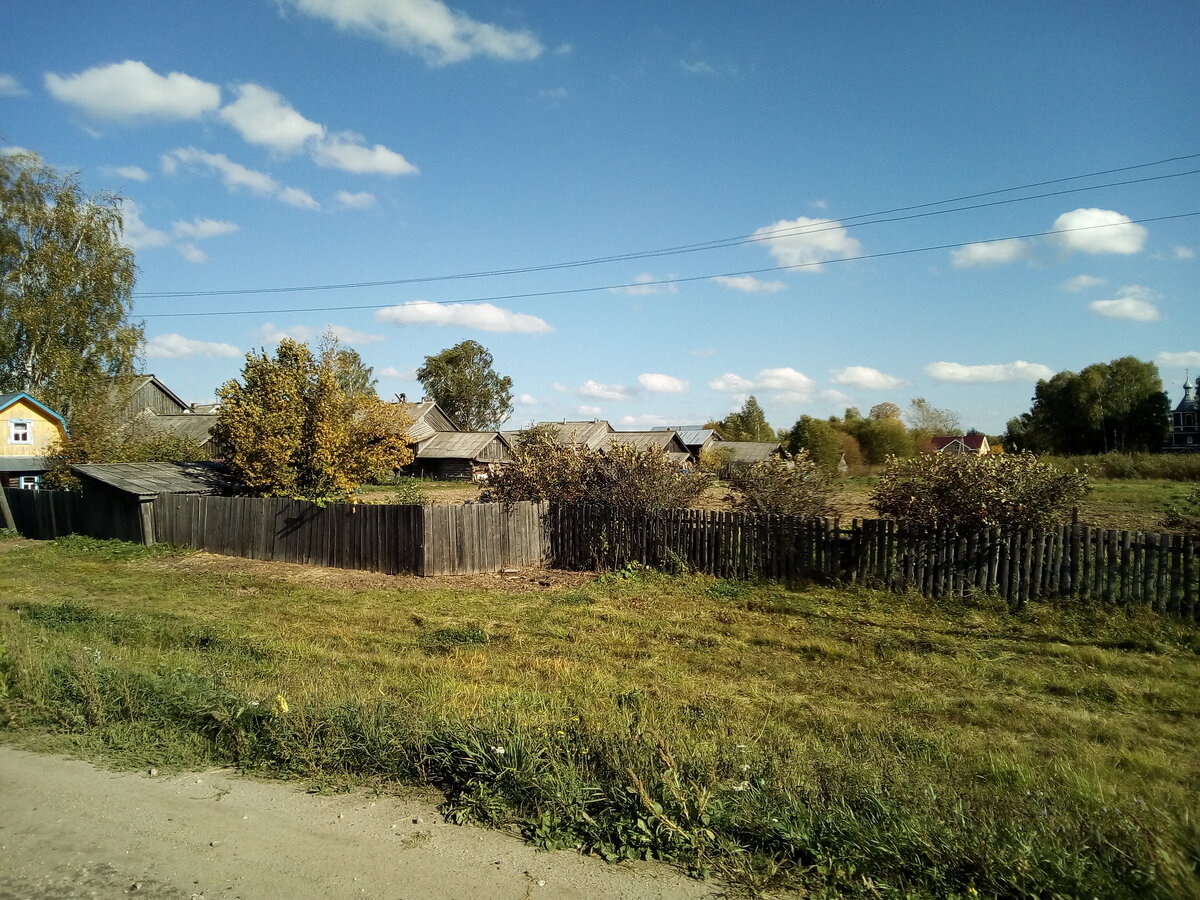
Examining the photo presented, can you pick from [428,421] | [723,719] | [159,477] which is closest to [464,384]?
Result: [428,421]

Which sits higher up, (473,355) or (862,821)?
(473,355)

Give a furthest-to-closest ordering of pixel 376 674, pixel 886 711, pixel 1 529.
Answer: pixel 1 529 < pixel 376 674 < pixel 886 711

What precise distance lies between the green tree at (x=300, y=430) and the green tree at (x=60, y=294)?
17910mm

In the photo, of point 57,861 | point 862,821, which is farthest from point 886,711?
point 57,861

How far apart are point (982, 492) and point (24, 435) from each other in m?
41.6

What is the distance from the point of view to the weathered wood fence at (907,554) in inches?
411

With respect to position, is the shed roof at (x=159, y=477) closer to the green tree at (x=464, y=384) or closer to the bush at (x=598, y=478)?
the bush at (x=598, y=478)

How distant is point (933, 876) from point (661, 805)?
136 cm

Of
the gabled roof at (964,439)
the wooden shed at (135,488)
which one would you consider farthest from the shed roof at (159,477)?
the gabled roof at (964,439)

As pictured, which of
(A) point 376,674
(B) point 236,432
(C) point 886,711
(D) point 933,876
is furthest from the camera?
(B) point 236,432

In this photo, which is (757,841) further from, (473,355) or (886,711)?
(473,355)

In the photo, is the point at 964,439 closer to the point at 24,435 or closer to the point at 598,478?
the point at 598,478

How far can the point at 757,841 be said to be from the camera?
3887 millimetres

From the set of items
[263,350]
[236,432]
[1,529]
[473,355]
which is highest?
[473,355]
